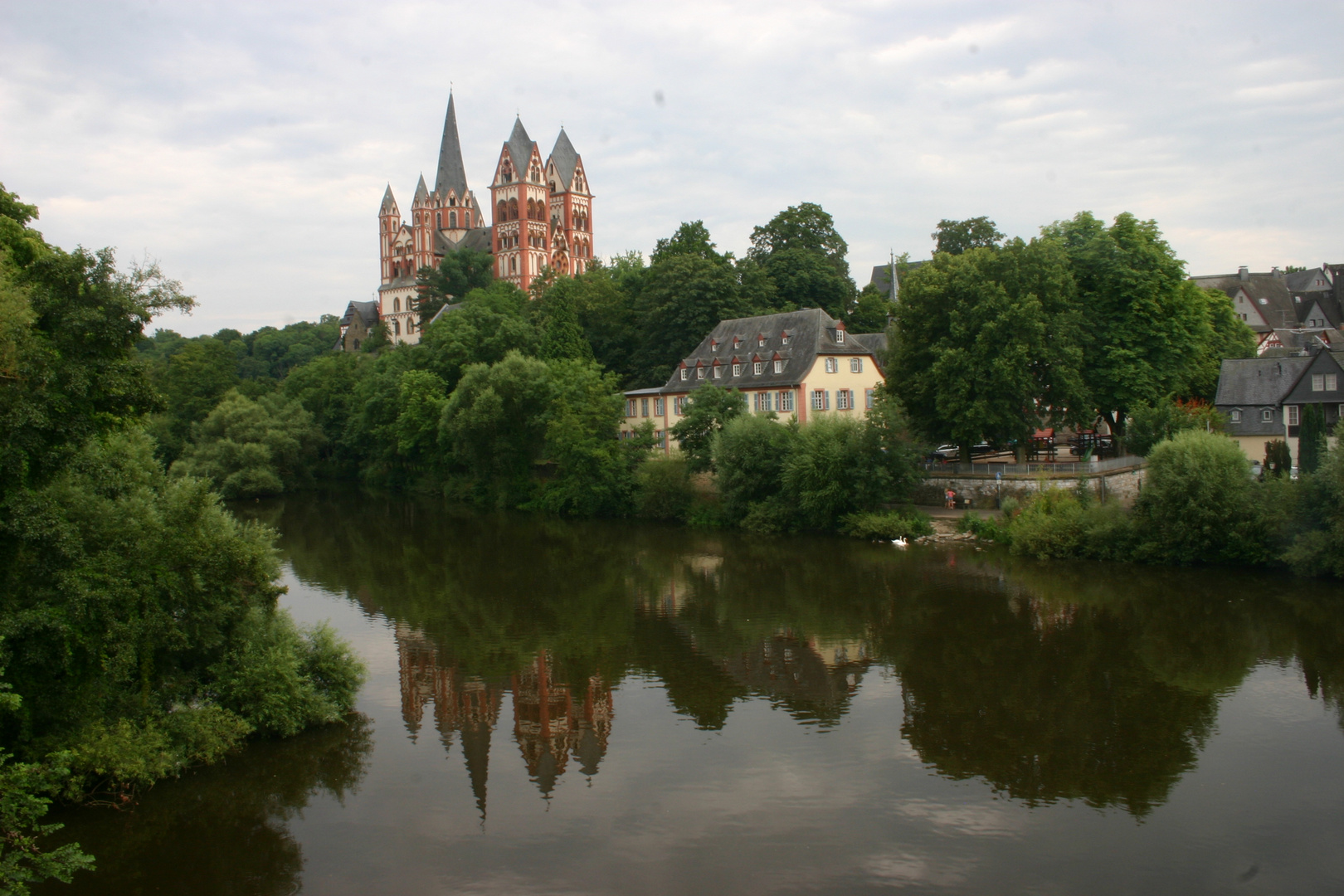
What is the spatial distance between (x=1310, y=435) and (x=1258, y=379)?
7.18 meters

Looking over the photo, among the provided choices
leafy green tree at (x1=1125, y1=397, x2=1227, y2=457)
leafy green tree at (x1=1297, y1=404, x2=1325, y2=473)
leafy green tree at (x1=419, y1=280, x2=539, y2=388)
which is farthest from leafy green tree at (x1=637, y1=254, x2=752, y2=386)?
leafy green tree at (x1=1297, y1=404, x2=1325, y2=473)

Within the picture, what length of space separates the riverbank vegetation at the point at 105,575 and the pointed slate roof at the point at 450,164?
102m

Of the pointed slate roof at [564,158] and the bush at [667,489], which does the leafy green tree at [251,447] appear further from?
the pointed slate roof at [564,158]

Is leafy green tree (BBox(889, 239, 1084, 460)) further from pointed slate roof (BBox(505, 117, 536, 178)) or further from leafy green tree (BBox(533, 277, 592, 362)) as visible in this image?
pointed slate roof (BBox(505, 117, 536, 178))

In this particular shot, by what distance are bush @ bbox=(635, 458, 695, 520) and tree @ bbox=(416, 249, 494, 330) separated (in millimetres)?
49728

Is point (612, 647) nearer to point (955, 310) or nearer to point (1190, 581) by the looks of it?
point (1190, 581)

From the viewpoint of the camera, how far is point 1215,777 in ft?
47.8

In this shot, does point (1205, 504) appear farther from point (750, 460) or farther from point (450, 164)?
point (450, 164)

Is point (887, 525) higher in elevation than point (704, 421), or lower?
lower

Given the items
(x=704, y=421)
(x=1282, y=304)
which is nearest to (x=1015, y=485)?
(x=704, y=421)

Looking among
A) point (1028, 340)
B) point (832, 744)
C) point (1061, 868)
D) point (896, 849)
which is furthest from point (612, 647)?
point (1028, 340)

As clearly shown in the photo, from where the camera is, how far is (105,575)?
13.5 m

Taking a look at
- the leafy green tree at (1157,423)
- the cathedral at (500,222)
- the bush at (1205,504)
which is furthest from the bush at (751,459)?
the cathedral at (500,222)

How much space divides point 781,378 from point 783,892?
3446 centimetres
